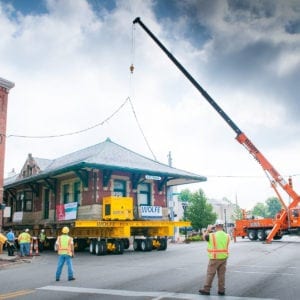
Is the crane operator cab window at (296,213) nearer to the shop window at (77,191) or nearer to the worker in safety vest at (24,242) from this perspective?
the shop window at (77,191)

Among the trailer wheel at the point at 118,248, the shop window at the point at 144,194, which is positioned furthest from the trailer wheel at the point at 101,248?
the shop window at the point at 144,194

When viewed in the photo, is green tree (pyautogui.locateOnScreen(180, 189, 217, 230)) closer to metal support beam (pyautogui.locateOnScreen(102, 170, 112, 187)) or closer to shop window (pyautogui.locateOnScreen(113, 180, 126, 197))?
shop window (pyautogui.locateOnScreen(113, 180, 126, 197))

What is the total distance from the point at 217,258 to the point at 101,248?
14.2 metres

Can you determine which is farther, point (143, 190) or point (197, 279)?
point (143, 190)

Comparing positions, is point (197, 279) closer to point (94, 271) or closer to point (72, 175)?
point (94, 271)

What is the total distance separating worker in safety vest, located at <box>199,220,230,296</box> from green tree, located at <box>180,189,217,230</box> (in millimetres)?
49421

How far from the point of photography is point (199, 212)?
58344 mm

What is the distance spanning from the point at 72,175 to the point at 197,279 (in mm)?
18401

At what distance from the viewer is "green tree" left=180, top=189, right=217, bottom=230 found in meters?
58.0

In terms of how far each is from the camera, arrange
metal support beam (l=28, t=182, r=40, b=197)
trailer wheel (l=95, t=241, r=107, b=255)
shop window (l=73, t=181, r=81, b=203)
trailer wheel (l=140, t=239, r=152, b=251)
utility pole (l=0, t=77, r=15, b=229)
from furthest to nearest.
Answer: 1. metal support beam (l=28, t=182, r=40, b=197)
2. shop window (l=73, t=181, r=81, b=203)
3. utility pole (l=0, t=77, r=15, b=229)
4. trailer wheel (l=140, t=239, r=152, b=251)
5. trailer wheel (l=95, t=241, r=107, b=255)

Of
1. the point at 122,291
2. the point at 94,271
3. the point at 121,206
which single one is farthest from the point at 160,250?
the point at 122,291

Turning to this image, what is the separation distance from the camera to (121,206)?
24.1 metres

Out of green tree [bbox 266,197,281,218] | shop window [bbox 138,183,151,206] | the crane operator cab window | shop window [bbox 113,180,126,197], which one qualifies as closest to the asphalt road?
shop window [bbox 113,180,126,197]

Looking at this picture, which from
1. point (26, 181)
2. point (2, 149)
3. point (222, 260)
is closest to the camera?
point (222, 260)
